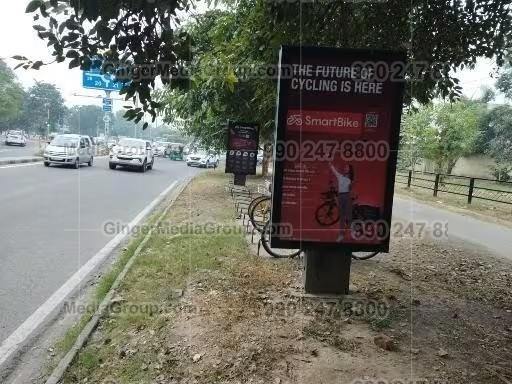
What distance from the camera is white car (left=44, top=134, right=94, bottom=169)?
23.3m

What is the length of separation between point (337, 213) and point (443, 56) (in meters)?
3.14

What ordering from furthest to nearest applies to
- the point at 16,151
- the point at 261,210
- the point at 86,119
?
1. the point at 86,119
2. the point at 16,151
3. the point at 261,210

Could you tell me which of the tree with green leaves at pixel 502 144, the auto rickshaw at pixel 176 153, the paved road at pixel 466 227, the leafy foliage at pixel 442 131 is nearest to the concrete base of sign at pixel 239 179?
the paved road at pixel 466 227

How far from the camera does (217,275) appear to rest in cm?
622

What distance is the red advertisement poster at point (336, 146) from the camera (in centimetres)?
492

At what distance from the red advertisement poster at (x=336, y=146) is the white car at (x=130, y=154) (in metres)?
20.9

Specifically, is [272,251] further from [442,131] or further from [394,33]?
[442,131]

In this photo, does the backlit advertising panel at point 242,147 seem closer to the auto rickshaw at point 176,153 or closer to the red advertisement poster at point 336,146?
the red advertisement poster at point 336,146

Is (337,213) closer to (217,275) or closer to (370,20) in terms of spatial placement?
(217,275)

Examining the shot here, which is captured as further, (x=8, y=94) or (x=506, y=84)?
(x=8, y=94)

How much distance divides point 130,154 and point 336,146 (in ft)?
70.0

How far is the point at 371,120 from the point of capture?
500 cm

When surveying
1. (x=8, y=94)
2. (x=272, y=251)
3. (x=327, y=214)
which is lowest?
(x=272, y=251)

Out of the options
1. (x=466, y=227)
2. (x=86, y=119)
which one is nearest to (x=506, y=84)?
(x=466, y=227)
